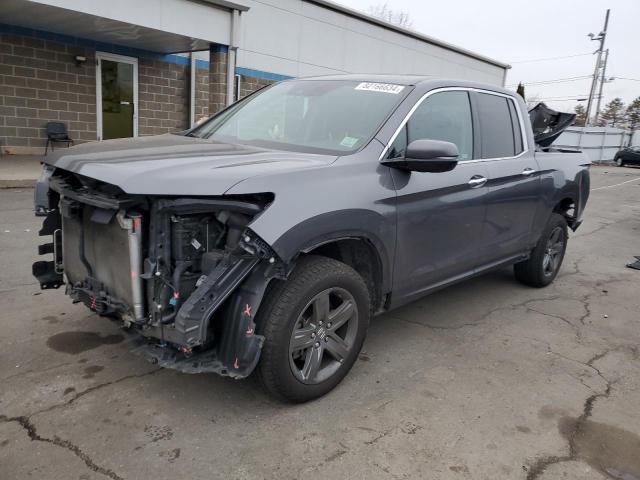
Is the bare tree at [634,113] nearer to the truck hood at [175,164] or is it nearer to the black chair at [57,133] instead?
the black chair at [57,133]

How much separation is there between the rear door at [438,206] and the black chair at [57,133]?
464 inches

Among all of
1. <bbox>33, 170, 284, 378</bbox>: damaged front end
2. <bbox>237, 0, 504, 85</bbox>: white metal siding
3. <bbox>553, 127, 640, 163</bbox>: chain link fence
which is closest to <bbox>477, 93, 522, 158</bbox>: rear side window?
<bbox>33, 170, 284, 378</bbox>: damaged front end

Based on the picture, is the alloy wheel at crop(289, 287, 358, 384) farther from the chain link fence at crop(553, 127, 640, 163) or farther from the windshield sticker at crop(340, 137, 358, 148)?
the chain link fence at crop(553, 127, 640, 163)

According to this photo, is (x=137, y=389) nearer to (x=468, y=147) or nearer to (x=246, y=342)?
(x=246, y=342)

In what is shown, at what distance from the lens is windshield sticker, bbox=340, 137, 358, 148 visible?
10.9ft

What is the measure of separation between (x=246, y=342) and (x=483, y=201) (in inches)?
90.5

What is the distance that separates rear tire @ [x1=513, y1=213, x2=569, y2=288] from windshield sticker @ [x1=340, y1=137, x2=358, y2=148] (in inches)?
109

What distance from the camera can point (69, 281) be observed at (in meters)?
3.36

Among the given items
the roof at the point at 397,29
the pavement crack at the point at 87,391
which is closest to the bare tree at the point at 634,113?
the roof at the point at 397,29

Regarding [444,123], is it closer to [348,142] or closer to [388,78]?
[388,78]

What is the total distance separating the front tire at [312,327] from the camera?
2.77 m

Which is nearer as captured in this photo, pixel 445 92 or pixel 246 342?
pixel 246 342

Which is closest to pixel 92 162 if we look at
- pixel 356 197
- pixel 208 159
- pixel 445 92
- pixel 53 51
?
pixel 208 159

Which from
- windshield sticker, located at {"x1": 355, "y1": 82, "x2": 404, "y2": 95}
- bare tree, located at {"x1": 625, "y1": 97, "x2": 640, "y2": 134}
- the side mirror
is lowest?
the side mirror
